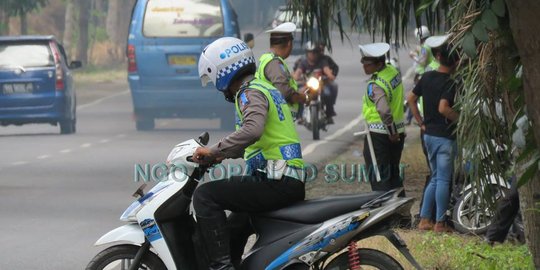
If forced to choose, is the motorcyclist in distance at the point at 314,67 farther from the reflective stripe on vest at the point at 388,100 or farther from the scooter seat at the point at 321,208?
the scooter seat at the point at 321,208

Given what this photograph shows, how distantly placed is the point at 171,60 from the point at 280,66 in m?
11.0

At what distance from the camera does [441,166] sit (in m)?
11.6

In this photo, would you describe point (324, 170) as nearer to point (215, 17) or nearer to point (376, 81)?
point (376, 81)

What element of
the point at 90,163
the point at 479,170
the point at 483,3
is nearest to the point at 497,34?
the point at 483,3

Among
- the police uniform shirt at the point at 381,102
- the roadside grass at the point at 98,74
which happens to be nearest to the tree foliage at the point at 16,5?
the roadside grass at the point at 98,74

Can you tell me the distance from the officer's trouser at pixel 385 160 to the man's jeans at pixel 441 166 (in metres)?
0.35

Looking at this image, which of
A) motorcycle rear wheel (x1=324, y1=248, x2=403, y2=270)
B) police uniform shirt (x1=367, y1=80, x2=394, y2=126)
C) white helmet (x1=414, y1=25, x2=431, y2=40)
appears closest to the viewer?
motorcycle rear wheel (x1=324, y1=248, x2=403, y2=270)

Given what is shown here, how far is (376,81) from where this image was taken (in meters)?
11.8

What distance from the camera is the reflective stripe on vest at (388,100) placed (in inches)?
466

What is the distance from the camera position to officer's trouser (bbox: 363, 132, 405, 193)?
39.1ft

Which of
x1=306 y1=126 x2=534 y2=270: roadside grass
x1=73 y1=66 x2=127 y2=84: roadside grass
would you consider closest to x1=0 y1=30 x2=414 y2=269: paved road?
x1=306 y1=126 x2=534 y2=270: roadside grass

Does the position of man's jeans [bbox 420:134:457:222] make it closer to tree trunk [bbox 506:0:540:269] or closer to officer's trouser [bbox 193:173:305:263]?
officer's trouser [bbox 193:173:305:263]

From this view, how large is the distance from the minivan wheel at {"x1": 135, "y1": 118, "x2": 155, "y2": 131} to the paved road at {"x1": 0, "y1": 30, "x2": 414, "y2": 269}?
22 cm

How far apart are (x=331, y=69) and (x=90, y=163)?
4833 mm
